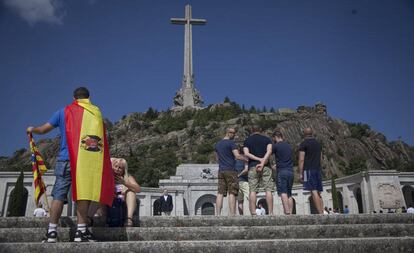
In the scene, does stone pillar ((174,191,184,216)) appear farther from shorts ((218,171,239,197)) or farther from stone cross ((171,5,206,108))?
stone cross ((171,5,206,108))

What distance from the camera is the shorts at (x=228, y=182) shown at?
869 cm

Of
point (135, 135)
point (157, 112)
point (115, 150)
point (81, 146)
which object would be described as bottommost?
point (81, 146)

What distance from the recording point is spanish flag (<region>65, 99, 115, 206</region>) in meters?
5.25

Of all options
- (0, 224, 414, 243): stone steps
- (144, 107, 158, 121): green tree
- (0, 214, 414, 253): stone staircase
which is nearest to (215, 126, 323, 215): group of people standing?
(0, 214, 414, 253): stone staircase

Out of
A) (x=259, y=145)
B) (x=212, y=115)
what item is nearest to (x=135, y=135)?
(x=212, y=115)

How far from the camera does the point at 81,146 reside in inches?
212

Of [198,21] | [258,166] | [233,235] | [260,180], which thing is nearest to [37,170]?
[233,235]

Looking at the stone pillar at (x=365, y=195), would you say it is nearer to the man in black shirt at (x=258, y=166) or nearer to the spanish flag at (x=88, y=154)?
the man in black shirt at (x=258, y=166)

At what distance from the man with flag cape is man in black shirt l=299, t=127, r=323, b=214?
485 centimetres

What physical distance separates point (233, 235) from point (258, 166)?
313 centimetres

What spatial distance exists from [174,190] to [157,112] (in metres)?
55.2

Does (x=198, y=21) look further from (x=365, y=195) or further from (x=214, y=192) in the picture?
(x=365, y=195)

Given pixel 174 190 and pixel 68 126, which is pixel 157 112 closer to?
pixel 174 190

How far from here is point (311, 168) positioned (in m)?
8.61
